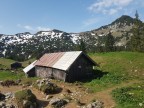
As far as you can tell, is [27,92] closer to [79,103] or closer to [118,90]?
[79,103]

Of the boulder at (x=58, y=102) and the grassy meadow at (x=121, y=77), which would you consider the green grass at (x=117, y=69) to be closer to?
the grassy meadow at (x=121, y=77)

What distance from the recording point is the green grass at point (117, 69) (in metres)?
46.6

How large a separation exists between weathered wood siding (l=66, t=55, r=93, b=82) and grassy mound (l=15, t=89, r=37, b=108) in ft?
49.1

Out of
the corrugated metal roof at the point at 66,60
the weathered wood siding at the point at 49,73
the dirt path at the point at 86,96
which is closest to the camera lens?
the dirt path at the point at 86,96

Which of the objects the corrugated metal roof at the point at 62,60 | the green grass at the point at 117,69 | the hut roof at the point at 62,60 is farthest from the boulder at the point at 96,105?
the corrugated metal roof at the point at 62,60

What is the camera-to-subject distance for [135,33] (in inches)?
3912

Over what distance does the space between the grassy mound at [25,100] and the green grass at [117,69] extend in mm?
9824

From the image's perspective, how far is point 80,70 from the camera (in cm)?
5391

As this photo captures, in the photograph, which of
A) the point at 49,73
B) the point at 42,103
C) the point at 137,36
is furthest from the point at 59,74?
the point at 137,36

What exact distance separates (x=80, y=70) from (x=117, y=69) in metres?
11.0

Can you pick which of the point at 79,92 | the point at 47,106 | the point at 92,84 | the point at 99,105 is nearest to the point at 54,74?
the point at 92,84

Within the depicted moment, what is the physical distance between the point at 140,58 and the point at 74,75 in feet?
70.0

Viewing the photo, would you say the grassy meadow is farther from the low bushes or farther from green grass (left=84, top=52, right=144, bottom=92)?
the low bushes

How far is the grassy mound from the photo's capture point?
3666cm
